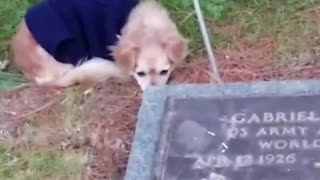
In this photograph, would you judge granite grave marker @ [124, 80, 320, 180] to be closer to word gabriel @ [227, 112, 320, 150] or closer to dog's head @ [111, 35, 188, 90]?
word gabriel @ [227, 112, 320, 150]

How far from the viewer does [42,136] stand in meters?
3.87

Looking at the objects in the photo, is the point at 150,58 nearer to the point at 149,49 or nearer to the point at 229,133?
the point at 149,49

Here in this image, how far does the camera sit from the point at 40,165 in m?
3.66

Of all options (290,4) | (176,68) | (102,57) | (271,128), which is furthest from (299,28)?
(271,128)

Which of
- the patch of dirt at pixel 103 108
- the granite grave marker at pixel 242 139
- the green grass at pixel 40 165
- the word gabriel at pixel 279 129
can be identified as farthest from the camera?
the patch of dirt at pixel 103 108

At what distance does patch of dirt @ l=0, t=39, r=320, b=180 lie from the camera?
374cm

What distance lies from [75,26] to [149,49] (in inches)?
15.1

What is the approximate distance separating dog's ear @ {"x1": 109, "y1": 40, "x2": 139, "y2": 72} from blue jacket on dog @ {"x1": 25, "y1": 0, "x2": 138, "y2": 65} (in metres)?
0.10

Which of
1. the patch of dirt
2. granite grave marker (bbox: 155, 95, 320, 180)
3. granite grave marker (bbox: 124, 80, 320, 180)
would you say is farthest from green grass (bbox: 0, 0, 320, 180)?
granite grave marker (bbox: 155, 95, 320, 180)

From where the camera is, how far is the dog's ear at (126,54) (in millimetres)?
4297

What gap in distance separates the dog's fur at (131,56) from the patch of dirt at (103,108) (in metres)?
0.08

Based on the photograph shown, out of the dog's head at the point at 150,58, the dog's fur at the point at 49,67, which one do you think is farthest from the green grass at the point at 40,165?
the dog's head at the point at 150,58

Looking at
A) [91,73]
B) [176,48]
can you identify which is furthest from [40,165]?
[176,48]

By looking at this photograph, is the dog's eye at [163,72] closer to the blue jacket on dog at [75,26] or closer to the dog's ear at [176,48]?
the dog's ear at [176,48]
